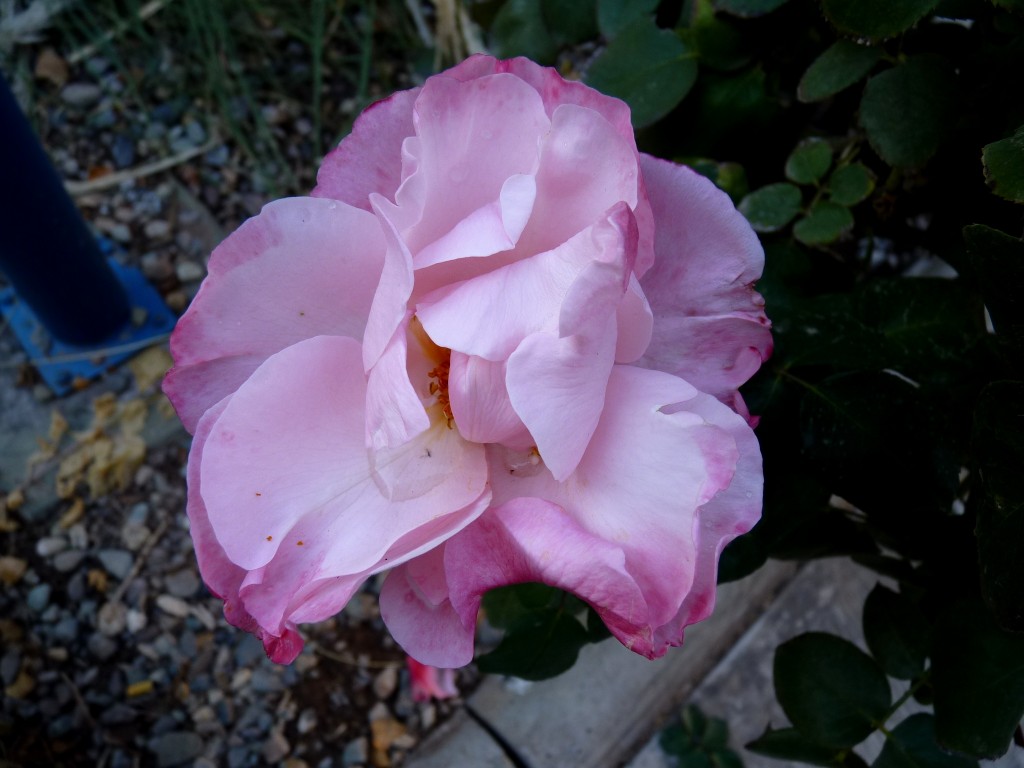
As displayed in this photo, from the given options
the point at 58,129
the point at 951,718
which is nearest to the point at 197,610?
the point at 58,129

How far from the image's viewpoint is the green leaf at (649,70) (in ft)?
2.48

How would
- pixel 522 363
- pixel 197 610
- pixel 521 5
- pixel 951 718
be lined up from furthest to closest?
1. pixel 197 610
2. pixel 521 5
3. pixel 951 718
4. pixel 522 363

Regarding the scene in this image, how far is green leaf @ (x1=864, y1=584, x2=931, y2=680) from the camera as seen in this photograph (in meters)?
0.77

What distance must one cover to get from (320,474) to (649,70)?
0.45m

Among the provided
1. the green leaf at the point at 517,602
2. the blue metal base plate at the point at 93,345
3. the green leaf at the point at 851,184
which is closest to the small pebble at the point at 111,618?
the blue metal base plate at the point at 93,345

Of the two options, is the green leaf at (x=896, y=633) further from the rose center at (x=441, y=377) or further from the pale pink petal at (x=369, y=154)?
the pale pink petal at (x=369, y=154)

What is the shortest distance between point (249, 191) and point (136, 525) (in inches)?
25.3

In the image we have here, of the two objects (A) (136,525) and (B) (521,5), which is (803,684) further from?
(A) (136,525)

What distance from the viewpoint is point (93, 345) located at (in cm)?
151

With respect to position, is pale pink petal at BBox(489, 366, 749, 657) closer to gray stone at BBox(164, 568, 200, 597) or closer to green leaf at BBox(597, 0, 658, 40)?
green leaf at BBox(597, 0, 658, 40)

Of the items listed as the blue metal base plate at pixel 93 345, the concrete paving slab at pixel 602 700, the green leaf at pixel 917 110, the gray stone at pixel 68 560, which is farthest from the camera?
the blue metal base plate at pixel 93 345

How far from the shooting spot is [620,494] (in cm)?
50

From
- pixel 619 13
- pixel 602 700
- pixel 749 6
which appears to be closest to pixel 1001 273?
pixel 749 6

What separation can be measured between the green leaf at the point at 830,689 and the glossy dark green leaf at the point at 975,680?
0.24 feet
